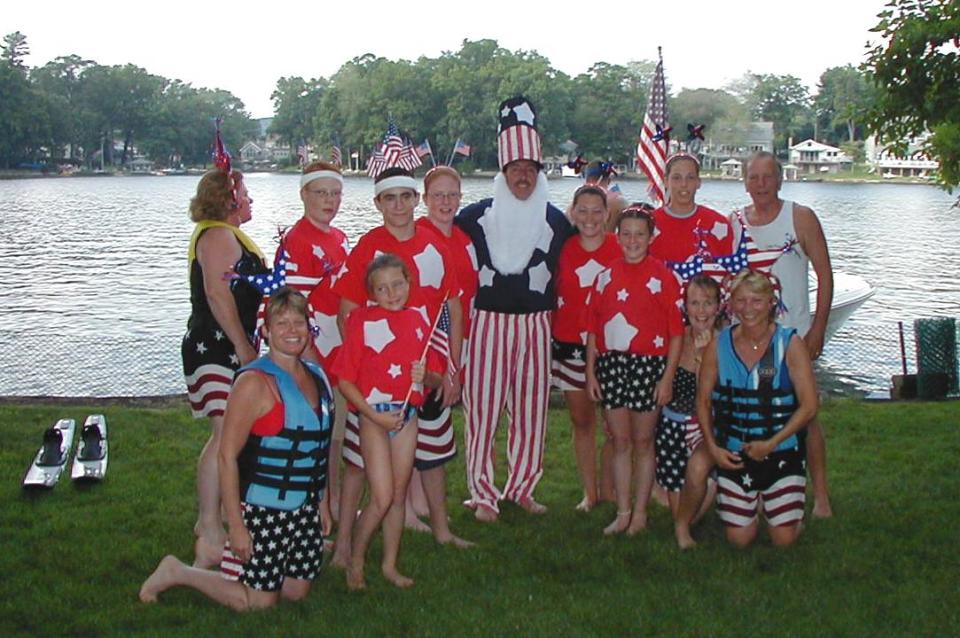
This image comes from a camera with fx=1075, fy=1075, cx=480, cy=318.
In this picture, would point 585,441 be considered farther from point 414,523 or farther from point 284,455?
point 284,455

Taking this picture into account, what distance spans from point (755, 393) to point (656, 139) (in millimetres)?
3422

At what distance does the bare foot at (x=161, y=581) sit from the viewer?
465 cm

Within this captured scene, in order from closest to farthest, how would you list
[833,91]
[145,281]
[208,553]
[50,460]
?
[208,553] → [50,460] → [145,281] → [833,91]

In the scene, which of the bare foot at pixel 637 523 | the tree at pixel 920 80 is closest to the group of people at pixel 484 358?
the bare foot at pixel 637 523

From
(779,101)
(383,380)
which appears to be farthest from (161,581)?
(779,101)

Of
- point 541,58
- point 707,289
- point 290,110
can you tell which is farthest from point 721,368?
point 290,110

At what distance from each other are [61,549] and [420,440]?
190 cm

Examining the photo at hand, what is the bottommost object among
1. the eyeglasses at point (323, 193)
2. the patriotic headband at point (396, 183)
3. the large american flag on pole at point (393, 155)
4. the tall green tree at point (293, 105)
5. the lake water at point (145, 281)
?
the lake water at point (145, 281)

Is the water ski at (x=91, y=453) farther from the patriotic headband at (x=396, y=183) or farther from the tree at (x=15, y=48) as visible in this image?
the tree at (x=15, y=48)

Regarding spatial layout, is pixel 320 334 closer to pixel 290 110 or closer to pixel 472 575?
pixel 472 575

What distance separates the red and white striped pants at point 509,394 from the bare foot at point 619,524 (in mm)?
664

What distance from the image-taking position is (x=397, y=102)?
93000mm

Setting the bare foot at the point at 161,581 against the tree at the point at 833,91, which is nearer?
the bare foot at the point at 161,581

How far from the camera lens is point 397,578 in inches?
193
